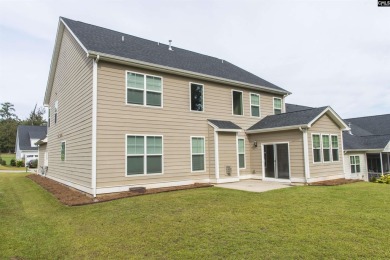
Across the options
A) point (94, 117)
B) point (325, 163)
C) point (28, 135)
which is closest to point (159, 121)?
point (94, 117)

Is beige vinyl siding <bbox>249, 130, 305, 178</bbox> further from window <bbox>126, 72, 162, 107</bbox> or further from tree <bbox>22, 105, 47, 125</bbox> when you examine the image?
tree <bbox>22, 105, 47, 125</bbox>

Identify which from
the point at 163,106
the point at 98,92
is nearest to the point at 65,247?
the point at 98,92

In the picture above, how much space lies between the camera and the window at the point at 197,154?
12023 mm

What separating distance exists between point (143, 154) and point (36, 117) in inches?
2580

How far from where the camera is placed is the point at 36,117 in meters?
63.0

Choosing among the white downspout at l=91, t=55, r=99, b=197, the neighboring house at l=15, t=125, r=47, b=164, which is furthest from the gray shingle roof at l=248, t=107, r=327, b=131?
the neighboring house at l=15, t=125, r=47, b=164

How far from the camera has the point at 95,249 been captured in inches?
172

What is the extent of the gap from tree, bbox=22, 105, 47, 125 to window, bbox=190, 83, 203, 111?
209 feet

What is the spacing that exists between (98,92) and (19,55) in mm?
12936

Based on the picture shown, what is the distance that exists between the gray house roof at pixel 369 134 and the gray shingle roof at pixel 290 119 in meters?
6.90

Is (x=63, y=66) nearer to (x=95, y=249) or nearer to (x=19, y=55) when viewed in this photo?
(x=19, y=55)

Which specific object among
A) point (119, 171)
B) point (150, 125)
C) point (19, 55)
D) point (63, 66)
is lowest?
point (119, 171)

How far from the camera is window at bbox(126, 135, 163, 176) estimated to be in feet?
32.8

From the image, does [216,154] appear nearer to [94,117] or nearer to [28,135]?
[94,117]
